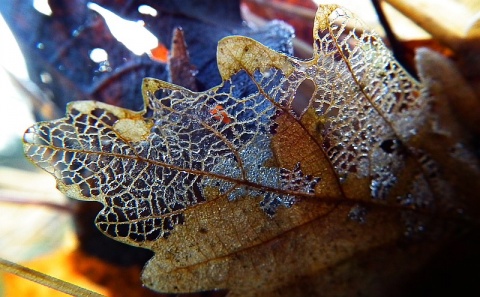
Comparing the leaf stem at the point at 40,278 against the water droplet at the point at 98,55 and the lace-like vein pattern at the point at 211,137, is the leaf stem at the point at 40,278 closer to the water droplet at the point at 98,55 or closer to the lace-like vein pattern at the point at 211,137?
the lace-like vein pattern at the point at 211,137

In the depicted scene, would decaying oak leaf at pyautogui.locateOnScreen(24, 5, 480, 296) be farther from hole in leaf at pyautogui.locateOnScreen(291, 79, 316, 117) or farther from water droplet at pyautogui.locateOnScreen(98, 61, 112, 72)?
water droplet at pyautogui.locateOnScreen(98, 61, 112, 72)

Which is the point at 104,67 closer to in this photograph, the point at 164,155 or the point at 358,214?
the point at 164,155

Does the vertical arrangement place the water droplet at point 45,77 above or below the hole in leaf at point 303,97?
below

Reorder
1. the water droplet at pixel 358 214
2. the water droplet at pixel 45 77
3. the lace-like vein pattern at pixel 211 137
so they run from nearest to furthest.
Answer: the lace-like vein pattern at pixel 211 137 → the water droplet at pixel 358 214 → the water droplet at pixel 45 77

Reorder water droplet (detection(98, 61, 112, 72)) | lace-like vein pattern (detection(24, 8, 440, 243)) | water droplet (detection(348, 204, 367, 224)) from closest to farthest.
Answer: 1. lace-like vein pattern (detection(24, 8, 440, 243))
2. water droplet (detection(348, 204, 367, 224))
3. water droplet (detection(98, 61, 112, 72))

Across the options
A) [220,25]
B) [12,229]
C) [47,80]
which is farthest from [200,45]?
[12,229]

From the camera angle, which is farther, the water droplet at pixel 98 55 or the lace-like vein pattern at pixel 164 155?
the water droplet at pixel 98 55

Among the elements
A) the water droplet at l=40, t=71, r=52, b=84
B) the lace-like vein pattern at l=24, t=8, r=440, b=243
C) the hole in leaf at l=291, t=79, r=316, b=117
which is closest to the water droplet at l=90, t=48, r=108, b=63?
the water droplet at l=40, t=71, r=52, b=84

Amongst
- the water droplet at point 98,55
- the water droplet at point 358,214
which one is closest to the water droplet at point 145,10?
the water droplet at point 98,55

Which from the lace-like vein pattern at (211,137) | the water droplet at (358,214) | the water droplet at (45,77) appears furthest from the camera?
the water droplet at (45,77)
